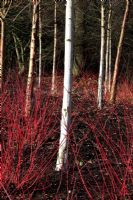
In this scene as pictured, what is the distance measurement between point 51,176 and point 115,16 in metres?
13.9

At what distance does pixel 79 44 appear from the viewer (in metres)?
19.6

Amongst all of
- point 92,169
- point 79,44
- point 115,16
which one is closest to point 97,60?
point 79,44

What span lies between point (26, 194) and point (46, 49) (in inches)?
615

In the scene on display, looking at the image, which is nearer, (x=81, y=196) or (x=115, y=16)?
(x=81, y=196)

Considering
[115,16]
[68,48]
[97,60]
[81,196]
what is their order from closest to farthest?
[81,196]
[68,48]
[115,16]
[97,60]

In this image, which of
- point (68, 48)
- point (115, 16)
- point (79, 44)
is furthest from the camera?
point (79, 44)

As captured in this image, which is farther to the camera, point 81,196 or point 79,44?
point 79,44

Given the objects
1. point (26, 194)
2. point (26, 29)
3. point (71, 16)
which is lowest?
point (26, 194)

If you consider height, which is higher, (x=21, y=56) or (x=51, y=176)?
(x=21, y=56)

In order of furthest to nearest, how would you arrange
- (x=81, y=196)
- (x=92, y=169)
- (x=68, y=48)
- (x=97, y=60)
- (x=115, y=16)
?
1. (x=97, y=60)
2. (x=115, y=16)
3. (x=92, y=169)
4. (x=68, y=48)
5. (x=81, y=196)

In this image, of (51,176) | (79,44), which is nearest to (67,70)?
(51,176)

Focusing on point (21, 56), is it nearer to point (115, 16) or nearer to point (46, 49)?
point (46, 49)

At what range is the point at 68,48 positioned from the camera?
15.9 ft

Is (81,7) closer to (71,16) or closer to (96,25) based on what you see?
(96,25)
